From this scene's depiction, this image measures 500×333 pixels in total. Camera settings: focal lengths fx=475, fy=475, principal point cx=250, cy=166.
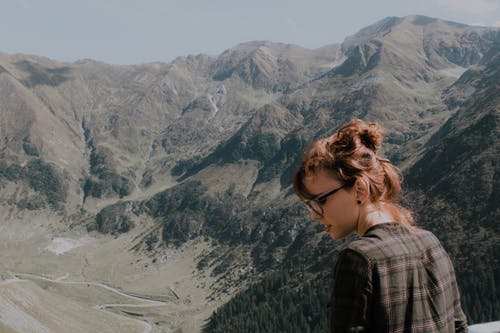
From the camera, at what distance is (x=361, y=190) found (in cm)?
635

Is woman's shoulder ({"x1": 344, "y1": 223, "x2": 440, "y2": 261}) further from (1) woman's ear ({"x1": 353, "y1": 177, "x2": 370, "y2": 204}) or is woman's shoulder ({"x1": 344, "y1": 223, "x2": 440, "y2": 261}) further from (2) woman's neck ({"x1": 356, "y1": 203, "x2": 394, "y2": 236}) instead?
(1) woman's ear ({"x1": 353, "y1": 177, "x2": 370, "y2": 204})

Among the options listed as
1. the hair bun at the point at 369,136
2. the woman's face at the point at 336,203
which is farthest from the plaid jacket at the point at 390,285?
the hair bun at the point at 369,136

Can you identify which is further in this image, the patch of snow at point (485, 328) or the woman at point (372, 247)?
the patch of snow at point (485, 328)

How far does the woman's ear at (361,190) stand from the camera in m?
6.29

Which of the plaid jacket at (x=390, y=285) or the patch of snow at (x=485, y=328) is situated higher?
the plaid jacket at (x=390, y=285)

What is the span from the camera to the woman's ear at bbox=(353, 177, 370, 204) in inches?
248

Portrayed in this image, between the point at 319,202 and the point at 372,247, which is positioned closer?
the point at 372,247

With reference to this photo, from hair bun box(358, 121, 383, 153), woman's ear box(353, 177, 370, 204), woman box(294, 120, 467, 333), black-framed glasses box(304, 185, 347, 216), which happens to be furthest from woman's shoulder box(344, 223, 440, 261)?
hair bun box(358, 121, 383, 153)

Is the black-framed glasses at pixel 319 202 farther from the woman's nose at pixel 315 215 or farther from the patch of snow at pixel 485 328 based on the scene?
the patch of snow at pixel 485 328

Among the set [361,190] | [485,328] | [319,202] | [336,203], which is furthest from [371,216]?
[485,328]

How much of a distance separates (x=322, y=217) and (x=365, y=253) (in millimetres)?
1191

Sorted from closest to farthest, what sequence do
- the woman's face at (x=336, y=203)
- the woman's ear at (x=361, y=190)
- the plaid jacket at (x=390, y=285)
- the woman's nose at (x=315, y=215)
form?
the plaid jacket at (x=390, y=285) → the woman's ear at (x=361, y=190) → the woman's face at (x=336, y=203) → the woman's nose at (x=315, y=215)

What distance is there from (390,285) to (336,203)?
1339 mm

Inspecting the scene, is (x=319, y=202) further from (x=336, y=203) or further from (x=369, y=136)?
(x=369, y=136)
